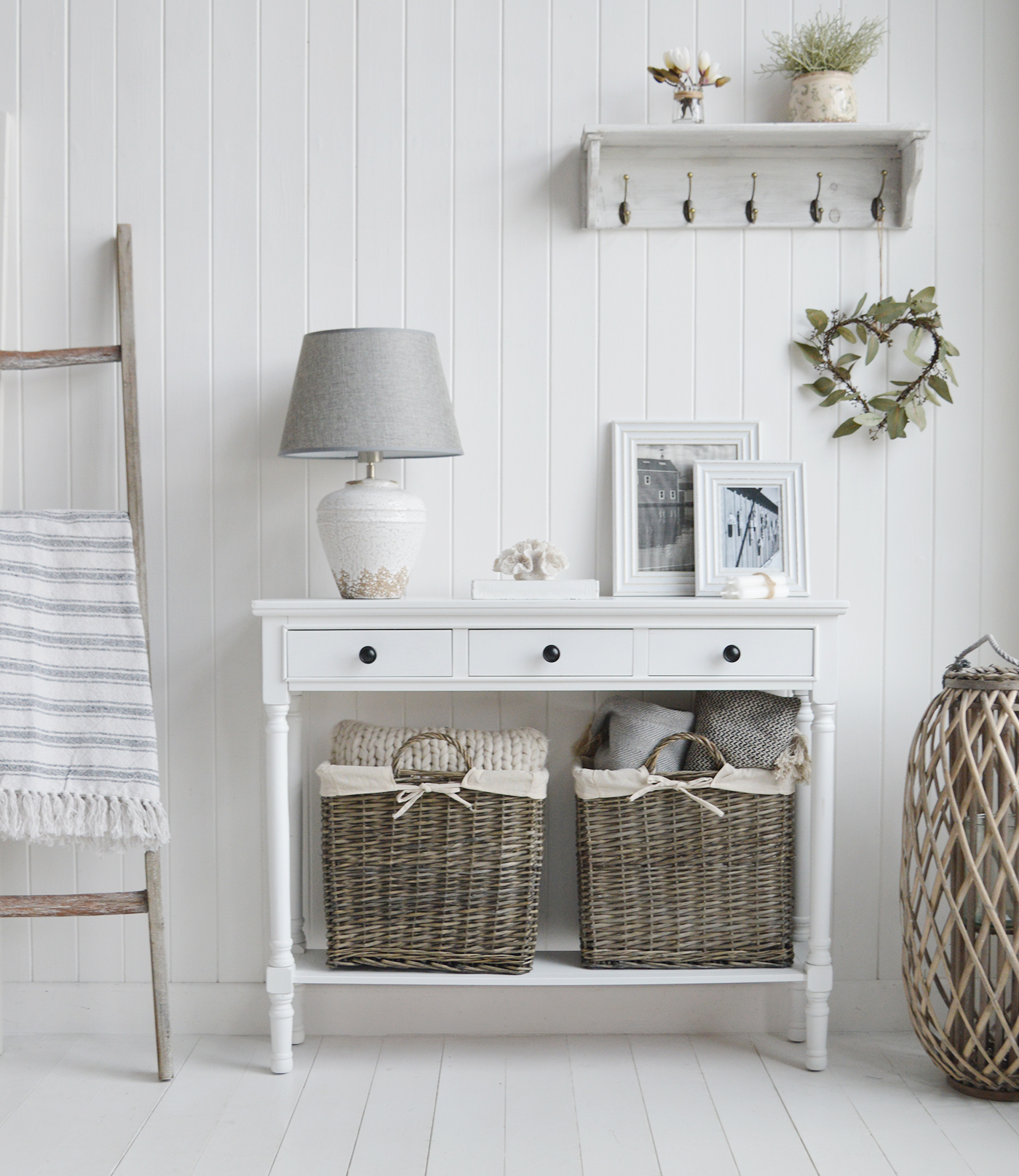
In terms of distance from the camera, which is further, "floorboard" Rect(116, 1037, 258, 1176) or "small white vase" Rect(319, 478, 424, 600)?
"small white vase" Rect(319, 478, 424, 600)

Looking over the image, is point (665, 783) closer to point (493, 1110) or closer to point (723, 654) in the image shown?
point (723, 654)

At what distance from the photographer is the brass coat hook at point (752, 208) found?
7.20ft

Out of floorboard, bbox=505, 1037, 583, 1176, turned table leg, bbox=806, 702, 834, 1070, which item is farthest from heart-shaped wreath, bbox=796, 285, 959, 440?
floorboard, bbox=505, 1037, 583, 1176

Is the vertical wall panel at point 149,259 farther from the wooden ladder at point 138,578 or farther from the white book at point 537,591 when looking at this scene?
the white book at point 537,591

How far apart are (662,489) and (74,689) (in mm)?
1209

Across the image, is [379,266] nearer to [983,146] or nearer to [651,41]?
[651,41]

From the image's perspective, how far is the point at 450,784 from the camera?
193cm

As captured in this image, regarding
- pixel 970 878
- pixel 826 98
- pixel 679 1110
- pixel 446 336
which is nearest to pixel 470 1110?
pixel 679 1110

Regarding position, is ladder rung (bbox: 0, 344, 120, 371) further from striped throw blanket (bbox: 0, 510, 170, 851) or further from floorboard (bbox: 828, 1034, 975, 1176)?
floorboard (bbox: 828, 1034, 975, 1176)

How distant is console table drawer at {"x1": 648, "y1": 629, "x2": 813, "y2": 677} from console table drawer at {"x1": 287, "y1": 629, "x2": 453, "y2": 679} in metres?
0.39

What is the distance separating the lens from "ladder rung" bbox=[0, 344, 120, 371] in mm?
2068

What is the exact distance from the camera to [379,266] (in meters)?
2.19

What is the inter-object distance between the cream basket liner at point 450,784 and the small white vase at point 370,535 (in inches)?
12.7

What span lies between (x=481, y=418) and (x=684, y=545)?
1.62 ft
